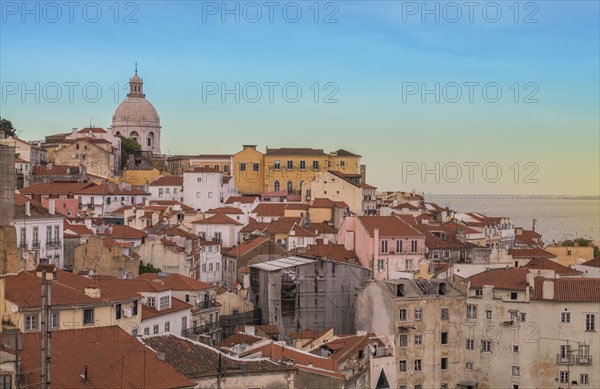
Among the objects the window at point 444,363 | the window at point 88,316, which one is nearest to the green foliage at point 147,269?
the window at point 444,363

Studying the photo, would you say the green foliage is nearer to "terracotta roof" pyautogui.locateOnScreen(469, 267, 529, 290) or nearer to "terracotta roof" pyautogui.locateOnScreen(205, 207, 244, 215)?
"terracotta roof" pyautogui.locateOnScreen(469, 267, 529, 290)

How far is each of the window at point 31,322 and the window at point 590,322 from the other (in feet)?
72.0

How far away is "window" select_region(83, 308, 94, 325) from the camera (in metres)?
31.5

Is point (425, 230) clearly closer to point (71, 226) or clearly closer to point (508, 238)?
point (508, 238)

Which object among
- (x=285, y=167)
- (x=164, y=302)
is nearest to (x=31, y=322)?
(x=164, y=302)

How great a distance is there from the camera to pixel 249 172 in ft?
295

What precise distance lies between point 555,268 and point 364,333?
1395 cm

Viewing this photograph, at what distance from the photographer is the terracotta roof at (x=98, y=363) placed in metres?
24.5

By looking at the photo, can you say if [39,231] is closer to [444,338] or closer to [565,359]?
[444,338]

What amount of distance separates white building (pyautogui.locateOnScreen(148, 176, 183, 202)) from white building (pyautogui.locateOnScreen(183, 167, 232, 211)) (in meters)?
0.66

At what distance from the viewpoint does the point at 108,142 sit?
8594 centimetres

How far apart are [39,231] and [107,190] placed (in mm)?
26986

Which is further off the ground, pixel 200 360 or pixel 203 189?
pixel 203 189

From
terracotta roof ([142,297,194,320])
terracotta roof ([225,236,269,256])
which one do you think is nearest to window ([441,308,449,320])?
terracotta roof ([142,297,194,320])
